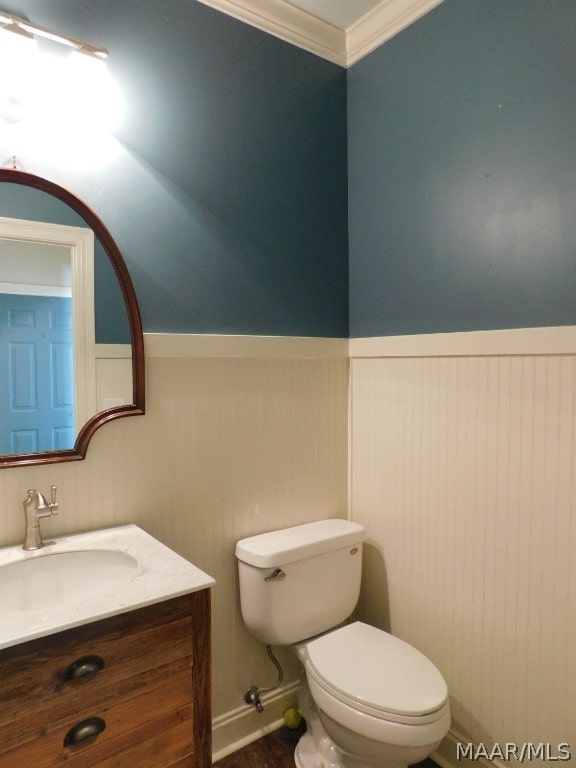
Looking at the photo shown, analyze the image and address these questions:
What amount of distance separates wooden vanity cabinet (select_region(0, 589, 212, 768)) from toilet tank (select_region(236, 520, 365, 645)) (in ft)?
1.62

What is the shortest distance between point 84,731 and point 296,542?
0.85 m

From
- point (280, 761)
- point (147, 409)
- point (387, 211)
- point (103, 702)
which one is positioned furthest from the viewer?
point (387, 211)

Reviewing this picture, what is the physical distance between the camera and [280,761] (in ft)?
5.56

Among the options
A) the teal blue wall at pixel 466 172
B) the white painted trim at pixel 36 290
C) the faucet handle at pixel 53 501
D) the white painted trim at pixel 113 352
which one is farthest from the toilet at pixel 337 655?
the white painted trim at pixel 36 290

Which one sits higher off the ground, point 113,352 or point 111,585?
point 113,352

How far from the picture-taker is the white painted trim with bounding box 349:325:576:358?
1362 millimetres

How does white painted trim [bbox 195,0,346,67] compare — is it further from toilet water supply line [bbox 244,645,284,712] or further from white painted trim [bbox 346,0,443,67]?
toilet water supply line [bbox 244,645,284,712]

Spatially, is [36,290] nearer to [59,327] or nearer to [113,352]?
[59,327]

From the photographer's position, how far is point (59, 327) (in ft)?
4.59

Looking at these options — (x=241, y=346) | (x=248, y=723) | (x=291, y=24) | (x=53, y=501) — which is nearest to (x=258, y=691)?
(x=248, y=723)

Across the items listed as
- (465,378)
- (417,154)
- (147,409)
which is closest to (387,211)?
(417,154)

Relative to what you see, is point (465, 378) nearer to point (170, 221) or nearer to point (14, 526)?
point (170, 221)

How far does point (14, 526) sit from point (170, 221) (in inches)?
39.6

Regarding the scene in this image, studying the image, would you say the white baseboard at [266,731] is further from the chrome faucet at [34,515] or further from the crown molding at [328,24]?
the crown molding at [328,24]
